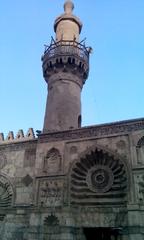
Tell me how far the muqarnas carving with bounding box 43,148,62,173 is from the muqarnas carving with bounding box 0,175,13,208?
1805mm

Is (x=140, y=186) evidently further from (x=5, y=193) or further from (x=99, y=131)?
(x=5, y=193)

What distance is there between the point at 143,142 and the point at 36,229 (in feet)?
15.7

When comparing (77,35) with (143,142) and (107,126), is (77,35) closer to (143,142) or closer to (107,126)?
(107,126)

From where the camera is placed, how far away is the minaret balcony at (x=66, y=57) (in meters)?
14.6

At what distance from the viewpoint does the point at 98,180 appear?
10.2 meters

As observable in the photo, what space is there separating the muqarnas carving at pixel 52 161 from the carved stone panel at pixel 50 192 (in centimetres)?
41

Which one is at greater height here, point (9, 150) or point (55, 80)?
point (55, 80)

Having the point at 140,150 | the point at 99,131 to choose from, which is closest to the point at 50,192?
the point at 99,131

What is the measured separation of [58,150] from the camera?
1105 centimetres

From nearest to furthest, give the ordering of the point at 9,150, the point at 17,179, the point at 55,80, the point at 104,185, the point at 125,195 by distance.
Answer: the point at 125,195 < the point at 104,185 < the point at 17,179 < the point at 9,150 < the point at 55,80

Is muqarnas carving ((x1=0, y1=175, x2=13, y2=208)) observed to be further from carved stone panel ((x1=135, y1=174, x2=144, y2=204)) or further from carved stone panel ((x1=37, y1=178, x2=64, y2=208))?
carved stone panel ((x1=135, y1=174, x2=144, y2=204))

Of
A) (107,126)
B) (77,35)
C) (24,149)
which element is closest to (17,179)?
(24,149)

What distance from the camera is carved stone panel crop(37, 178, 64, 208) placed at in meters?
10.1

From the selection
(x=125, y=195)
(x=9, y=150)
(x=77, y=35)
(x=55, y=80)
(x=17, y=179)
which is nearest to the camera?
(x=125, y=195)
